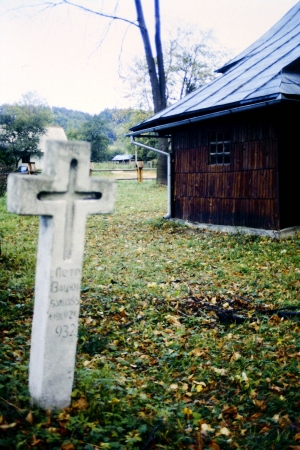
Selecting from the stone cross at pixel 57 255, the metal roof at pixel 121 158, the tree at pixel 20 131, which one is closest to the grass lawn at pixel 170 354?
the stone cross at pixel 57 255

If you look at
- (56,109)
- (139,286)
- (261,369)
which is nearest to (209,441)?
(261,369)

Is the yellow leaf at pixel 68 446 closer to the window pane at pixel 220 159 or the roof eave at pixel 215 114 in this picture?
the roof eave at pixel 215 114

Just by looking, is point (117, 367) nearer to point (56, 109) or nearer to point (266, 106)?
point (266, 106)

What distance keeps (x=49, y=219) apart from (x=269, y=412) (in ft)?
8.08

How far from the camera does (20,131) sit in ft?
149

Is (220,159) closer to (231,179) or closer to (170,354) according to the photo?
(231,179)

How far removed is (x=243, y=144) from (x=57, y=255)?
29.6 ft

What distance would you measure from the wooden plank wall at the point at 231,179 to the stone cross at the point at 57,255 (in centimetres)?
813

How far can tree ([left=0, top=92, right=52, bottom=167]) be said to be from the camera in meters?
43.8

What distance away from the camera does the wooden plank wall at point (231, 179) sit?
34.5 feet

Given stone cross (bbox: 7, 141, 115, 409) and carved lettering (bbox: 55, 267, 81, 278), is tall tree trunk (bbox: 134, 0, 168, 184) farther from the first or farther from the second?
carved lettering (bbox: 55, 267, 81, 278)

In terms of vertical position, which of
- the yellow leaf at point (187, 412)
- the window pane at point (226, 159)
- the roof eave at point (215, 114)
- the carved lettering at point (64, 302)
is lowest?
the yellow leaf at point (187, 412)

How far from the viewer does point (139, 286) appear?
6910mm

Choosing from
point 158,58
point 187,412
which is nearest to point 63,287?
point 187,412
